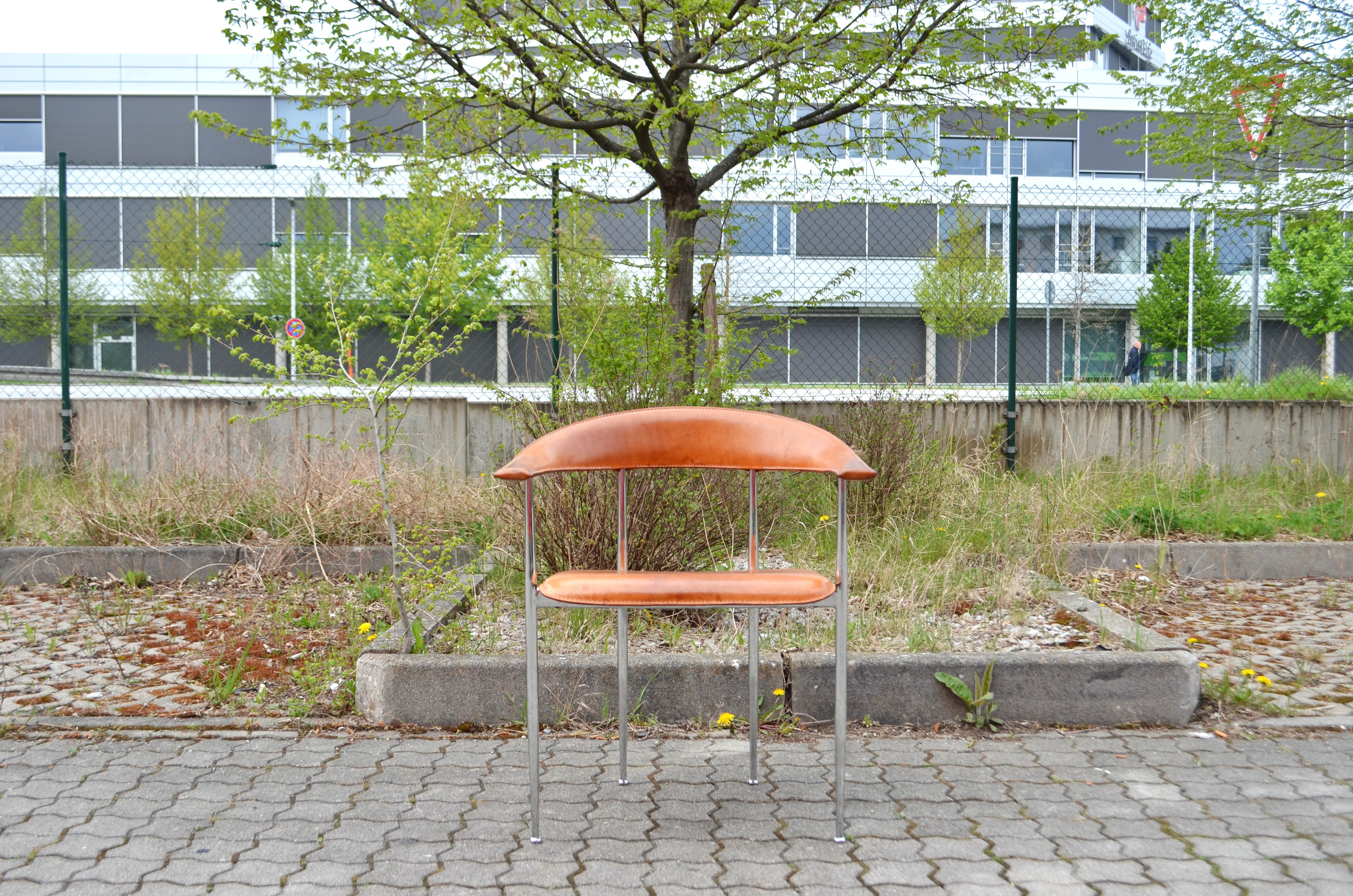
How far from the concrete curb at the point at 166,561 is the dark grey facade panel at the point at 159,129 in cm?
2802

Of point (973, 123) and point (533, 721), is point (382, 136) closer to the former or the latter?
point (973, 123)

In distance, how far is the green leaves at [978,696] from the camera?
134 inches

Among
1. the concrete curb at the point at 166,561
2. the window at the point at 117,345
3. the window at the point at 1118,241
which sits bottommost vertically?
the concrete curb at the point at 166,561

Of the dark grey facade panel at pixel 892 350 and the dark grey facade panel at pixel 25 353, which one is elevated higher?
the dark grey facade panel at pixel 25 353

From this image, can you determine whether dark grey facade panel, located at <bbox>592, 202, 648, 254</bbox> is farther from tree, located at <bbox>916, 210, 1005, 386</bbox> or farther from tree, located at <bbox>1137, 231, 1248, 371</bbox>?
tree, located at <bbox>1137, 231, 1248, 371</bbox>

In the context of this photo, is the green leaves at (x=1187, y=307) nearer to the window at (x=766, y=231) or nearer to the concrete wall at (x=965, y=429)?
the window at (x=766, y=231)

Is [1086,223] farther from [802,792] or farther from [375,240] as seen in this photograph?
[375,240]

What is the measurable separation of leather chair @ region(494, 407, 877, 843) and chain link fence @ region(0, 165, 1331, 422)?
59.2 inches

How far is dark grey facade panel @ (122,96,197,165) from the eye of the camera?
2983 centimetres

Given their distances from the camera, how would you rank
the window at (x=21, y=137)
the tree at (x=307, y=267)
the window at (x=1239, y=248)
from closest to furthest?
the window at (x=1239, y=248)
the tree at (x=307, y=267)
the window at (x=21, y=137)

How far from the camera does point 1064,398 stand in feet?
24.4

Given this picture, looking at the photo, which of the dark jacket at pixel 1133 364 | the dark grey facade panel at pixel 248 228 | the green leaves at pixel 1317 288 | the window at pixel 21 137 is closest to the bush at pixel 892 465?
the dark jacket at pixel 1133 364

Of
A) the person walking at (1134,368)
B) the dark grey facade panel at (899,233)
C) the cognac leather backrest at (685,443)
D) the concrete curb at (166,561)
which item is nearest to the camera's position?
the cognac leather backrest at (685,443)

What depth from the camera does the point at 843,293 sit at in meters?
7.59
